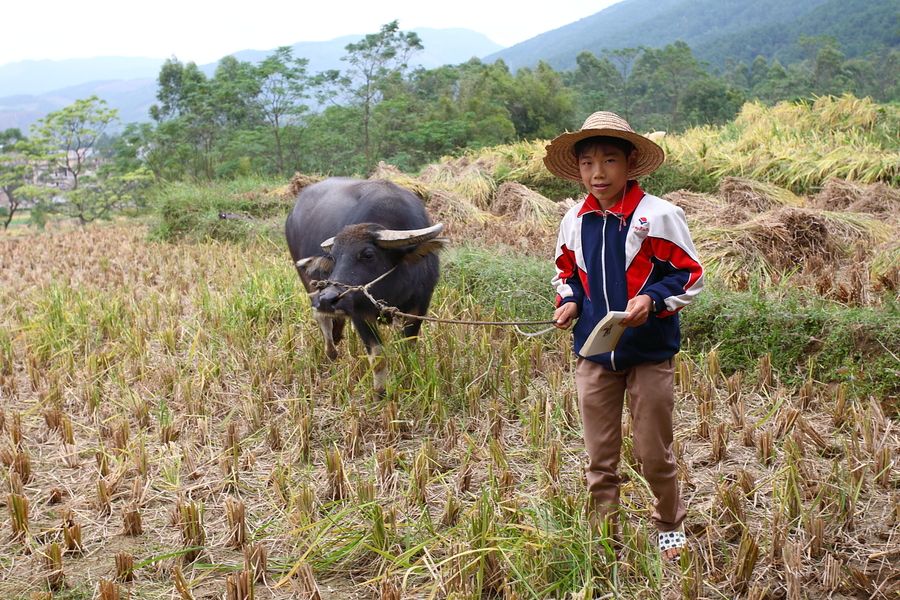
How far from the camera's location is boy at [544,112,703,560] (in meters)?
2.06

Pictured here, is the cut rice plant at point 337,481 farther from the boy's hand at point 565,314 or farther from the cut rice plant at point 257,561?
the boy's hand at point 565,314

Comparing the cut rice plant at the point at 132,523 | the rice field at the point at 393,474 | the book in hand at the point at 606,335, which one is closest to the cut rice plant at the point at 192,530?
the rice field at the point at 393,474

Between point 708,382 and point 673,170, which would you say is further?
point 673,170

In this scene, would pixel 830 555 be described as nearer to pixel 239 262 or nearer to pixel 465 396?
pixel 465 396

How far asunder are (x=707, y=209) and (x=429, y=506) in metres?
4.78

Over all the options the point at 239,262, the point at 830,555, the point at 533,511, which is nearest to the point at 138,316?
the point at 239,262

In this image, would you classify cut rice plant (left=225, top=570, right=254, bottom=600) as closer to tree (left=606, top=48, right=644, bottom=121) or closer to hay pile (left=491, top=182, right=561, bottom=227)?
hay pile (left=491, top=182, right=561, bottom=227)

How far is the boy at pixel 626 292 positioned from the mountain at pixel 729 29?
31.0 meters

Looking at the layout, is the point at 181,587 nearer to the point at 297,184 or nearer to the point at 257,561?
the point at 257,561

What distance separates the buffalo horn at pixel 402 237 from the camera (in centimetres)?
360

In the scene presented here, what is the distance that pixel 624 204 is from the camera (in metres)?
2.12

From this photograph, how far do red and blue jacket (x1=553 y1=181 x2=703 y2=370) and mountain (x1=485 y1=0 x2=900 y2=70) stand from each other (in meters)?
31.1

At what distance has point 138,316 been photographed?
5344mm

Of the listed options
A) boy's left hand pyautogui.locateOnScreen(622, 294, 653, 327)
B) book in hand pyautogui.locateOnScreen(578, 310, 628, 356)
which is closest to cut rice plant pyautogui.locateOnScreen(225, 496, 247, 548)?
book in hand pyautogui.locateOnScreen(578, 310, 628, 356)
